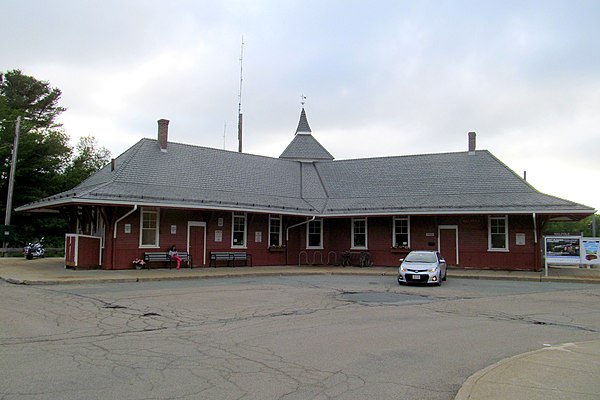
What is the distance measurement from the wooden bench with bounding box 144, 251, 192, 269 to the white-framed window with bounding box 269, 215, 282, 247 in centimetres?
543

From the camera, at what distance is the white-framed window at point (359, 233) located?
1204 inches

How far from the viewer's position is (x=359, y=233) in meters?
A: 30.8

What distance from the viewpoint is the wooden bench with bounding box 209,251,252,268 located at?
27.2m

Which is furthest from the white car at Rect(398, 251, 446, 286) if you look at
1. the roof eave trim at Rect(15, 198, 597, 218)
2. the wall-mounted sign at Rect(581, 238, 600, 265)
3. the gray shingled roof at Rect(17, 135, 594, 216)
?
the wall-mounted sign at Rect(581, 238, 600, 265)

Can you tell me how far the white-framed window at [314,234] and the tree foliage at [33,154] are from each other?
2490cm

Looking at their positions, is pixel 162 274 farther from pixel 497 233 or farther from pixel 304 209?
pixel 497 233

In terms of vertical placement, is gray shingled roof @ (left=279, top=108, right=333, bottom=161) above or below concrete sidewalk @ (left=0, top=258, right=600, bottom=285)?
above

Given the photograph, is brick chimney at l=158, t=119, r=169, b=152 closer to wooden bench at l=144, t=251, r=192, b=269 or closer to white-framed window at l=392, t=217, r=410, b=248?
wooden bench at l=144, t=251, r=192, b=269

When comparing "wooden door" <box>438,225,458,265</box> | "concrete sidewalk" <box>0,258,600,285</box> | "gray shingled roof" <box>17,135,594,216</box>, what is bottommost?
"concrete sidewalk" <box>0,258,600,285</box>

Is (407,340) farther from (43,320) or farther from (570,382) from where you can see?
(43,320)

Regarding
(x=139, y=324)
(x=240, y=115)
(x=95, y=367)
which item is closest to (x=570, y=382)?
(x=95, y=367)

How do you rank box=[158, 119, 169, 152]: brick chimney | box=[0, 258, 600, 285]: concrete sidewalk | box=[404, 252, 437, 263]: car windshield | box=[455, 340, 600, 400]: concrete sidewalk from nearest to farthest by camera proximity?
1. box=[455, 340, 600, 400]: concrete sidewalk
2. box=[0, 258, 600, 285]: concrete sidewalk
3. box=[404, 252, 437, 263]: car windshield
4. box=[158, 119, 169, 152]: brick chimney

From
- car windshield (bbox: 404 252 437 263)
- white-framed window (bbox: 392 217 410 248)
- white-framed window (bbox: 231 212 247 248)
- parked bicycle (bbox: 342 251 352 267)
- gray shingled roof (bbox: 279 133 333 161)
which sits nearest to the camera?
car windshield (bbox: 404 252 437 263)

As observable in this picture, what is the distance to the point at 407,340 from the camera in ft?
32.0
